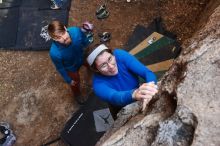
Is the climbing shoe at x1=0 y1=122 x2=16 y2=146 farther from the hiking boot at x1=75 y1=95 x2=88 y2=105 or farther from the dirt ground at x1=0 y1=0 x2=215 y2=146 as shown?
Result: the hiking boot at x1=75 y1=95 x2=88 y2=105

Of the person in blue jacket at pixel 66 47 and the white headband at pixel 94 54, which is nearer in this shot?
the white headband at pixel 94 54

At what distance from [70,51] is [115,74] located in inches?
68.3

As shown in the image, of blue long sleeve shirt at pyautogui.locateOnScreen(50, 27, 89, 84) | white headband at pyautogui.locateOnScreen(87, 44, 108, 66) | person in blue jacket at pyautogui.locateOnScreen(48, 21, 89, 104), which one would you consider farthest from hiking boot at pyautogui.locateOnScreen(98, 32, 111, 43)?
white headband at pyautogui.locateOnScreen(87, 44, 108, 66)

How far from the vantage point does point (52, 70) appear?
7.89 meters

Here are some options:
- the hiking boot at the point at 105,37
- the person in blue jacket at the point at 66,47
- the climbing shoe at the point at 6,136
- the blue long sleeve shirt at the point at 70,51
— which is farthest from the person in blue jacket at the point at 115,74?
the hiking boot at the point at 105,37

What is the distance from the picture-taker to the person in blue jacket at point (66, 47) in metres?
5.46

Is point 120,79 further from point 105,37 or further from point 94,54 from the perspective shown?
point 105,37

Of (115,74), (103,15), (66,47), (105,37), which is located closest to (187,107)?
(115,74)

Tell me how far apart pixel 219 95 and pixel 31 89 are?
17.6 feet

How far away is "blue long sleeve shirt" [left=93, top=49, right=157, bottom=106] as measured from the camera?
4.27 metres

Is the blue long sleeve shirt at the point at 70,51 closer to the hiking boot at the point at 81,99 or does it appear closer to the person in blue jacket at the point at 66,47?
the person in blue jacket at the point at 66,47

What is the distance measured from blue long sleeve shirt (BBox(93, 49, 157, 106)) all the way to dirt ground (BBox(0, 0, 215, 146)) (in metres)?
3.08

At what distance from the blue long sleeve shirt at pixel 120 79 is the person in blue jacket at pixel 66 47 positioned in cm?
127

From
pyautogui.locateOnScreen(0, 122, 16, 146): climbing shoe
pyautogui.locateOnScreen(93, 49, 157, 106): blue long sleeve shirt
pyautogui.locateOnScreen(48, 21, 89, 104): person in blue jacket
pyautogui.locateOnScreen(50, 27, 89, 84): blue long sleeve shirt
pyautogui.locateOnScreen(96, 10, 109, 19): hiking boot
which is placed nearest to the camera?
pyautogui.locateOnScreen(93, 49, 157, 106): blue long sleeve shirt
